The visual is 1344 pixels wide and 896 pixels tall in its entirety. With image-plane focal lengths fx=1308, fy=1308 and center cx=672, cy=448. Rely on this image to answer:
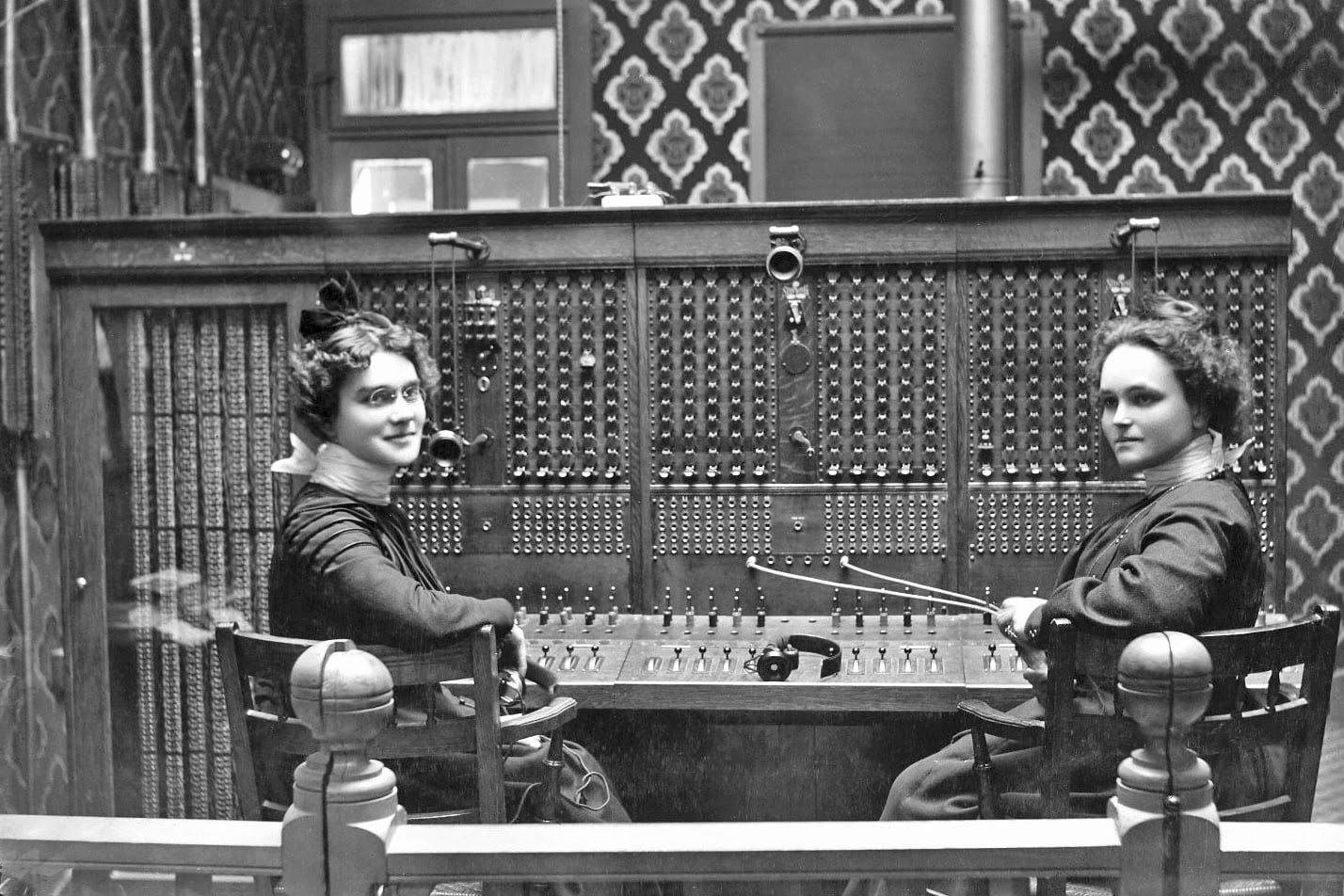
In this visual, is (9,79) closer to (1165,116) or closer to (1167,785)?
(1165,116)

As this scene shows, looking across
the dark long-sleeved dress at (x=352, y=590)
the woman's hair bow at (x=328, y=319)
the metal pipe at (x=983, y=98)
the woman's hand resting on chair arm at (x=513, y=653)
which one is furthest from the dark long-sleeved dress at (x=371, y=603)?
the metal pipe at (x=983, y=98)

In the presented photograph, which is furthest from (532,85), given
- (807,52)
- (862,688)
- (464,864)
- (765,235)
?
(464,864)

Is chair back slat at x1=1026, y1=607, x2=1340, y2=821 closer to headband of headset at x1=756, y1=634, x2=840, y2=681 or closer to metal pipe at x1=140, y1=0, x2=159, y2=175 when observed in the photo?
headband of headset at x1=756, y1=634, x2=840, y2=681

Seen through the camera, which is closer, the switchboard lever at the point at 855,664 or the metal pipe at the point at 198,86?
the switchboard lever at the point at 855,664

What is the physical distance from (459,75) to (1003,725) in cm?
286

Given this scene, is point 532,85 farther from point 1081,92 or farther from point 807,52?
point 1081,92

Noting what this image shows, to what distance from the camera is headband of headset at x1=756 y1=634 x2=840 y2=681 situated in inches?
106

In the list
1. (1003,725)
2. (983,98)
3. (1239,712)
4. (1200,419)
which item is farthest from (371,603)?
(983,98)

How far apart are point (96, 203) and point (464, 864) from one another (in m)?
2.39

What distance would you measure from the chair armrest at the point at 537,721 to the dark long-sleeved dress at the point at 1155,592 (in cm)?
62

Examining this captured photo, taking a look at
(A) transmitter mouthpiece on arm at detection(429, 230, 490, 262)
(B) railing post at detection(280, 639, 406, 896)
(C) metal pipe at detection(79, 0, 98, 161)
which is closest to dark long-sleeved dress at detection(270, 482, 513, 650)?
(B) railing post at detection(280, 639, 406, 896)

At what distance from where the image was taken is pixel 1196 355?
2.28 m

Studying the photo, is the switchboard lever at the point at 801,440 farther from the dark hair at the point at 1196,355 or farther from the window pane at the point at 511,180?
the window pane at the point at 511,180

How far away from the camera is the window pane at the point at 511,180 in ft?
14.4
